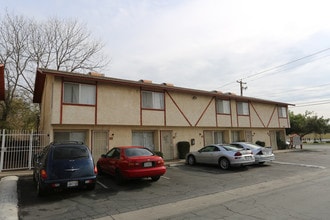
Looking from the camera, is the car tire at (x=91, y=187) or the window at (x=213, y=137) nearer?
the car tire at (x=91, y=187)

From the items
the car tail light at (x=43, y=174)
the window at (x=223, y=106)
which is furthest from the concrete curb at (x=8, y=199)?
the window at (x=223, y=106)

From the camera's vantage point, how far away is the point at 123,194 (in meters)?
8.20

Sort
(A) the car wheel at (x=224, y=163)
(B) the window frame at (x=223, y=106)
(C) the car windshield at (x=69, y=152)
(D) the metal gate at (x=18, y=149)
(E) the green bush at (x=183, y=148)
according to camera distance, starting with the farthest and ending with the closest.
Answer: (B) the window frame at (x=223, y=106) < (E) the green bush at (x=183, y=148) < (A) the car wheel at (x=224, y=163) < (D) the metal gate at (x=18, y=149) < (C) the car windshield at (x=69, y=152)

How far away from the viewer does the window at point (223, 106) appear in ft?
71.3

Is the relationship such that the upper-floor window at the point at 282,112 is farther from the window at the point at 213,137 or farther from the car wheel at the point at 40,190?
the car wheel at the point at 40,190

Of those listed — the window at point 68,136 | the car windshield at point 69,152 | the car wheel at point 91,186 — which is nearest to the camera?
the car windshield at point 69,152

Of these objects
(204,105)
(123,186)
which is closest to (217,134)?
(204,105)

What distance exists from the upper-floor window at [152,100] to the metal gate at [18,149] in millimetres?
6584

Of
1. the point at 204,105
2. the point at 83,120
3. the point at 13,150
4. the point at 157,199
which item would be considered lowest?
A: the point at 157,199

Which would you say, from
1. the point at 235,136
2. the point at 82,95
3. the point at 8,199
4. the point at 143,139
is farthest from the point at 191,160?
the point at 8,199

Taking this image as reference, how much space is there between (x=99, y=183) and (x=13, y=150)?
6083 millimetres

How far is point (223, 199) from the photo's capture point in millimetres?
7418

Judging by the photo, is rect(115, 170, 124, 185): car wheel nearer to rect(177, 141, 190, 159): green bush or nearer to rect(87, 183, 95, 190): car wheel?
rect(87, 183, 95, 190): car wheel

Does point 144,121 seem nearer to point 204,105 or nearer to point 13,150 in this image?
point 204,105
